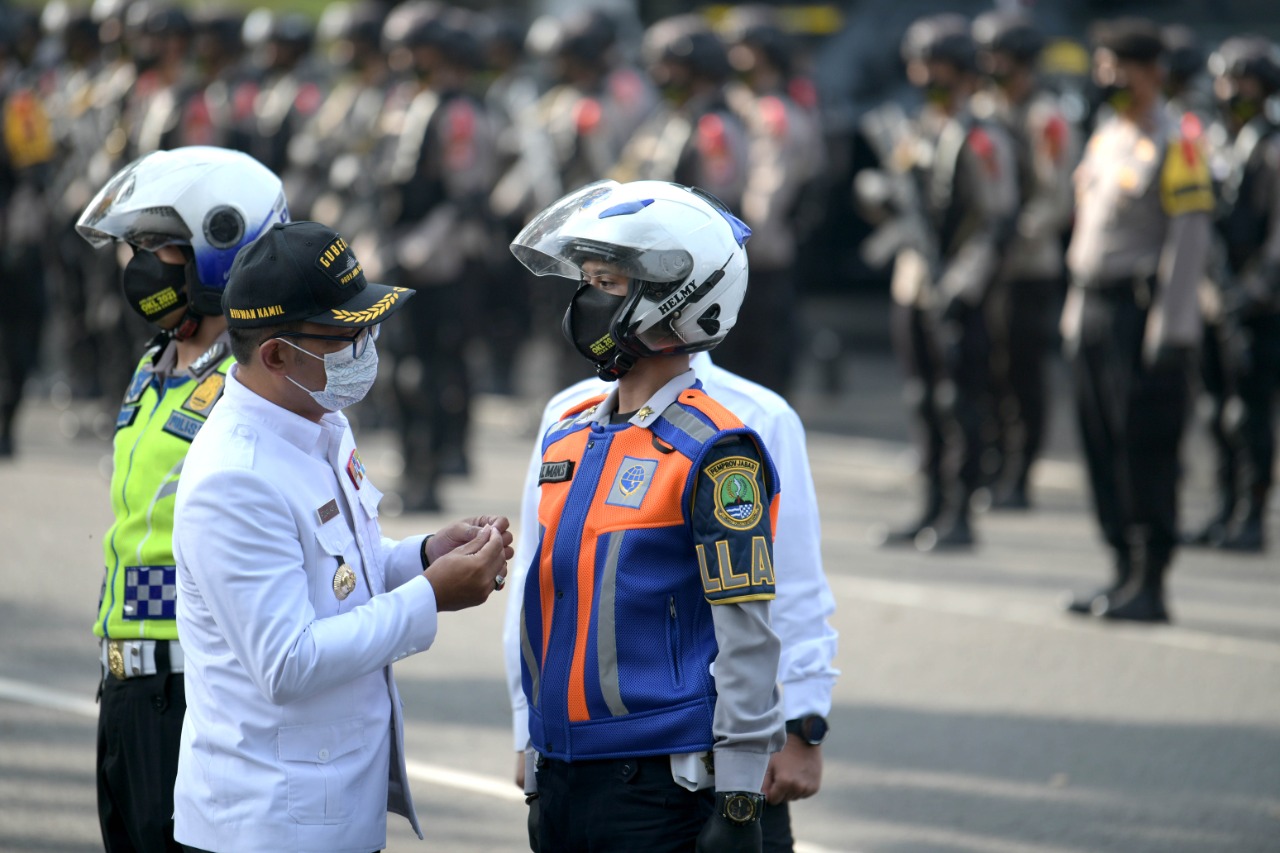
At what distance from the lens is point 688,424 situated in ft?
9.84

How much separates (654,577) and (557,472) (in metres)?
0.31

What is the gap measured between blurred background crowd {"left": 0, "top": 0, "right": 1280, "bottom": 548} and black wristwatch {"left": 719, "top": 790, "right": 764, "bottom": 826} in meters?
5.56

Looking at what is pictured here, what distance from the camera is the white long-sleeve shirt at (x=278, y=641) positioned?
277cm

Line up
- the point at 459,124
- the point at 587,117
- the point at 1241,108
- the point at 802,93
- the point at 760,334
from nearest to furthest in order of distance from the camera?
the point at 1241,108, the point at 459,124, the point at 760,334, the point at 587,117, the point at 802,93

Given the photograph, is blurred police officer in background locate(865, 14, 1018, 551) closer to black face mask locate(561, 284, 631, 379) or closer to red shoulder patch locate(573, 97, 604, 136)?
red shoulder patch locate(573, 97, 604, 136)

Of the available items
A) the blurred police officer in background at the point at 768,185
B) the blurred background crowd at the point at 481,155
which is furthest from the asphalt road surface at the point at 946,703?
the blurred police officer in background at the point at 768,185

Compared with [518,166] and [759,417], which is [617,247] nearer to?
[759,417]

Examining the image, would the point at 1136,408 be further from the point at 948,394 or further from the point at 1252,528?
the point at 1252,528

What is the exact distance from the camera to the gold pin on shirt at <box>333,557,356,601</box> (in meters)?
2.92

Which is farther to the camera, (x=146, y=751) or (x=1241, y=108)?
(x=1241, y=108)

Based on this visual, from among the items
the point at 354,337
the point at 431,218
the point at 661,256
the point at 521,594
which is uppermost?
the point at 661,256

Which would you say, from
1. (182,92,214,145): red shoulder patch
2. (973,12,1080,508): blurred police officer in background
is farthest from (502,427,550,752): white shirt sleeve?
(182,92,214,145): red shoulder patch

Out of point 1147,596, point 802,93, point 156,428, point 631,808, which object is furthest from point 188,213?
point 802,93

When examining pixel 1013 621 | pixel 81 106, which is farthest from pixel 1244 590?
pixel 81 106
